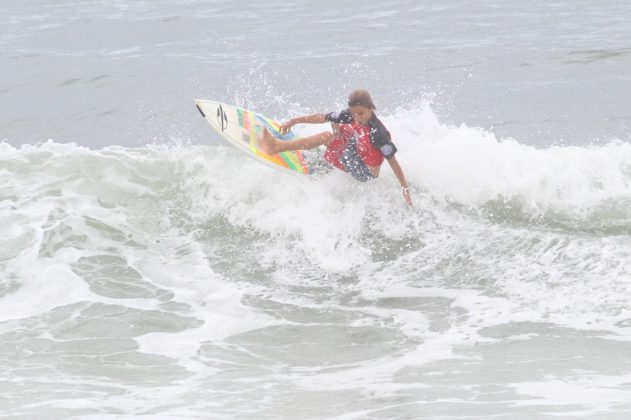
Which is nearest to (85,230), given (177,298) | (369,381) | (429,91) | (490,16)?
(177,298)

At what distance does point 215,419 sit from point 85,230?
15.6 ft

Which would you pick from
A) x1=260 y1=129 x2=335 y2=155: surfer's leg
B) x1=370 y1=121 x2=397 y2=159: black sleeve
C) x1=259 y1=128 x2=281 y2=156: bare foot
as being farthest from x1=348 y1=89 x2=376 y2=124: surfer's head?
x1=259 y1=128 x2=281 y2=156: bare foot

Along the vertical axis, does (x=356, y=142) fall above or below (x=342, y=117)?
below

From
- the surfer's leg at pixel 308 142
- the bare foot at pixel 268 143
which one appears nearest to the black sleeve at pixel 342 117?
the surfer's leg at pixel 308 142

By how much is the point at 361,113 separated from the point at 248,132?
1958 mm

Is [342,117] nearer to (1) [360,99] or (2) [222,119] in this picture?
(1) [360,99]

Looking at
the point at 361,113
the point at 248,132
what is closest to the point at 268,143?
the point at 248,132

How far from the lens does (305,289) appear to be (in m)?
8.84

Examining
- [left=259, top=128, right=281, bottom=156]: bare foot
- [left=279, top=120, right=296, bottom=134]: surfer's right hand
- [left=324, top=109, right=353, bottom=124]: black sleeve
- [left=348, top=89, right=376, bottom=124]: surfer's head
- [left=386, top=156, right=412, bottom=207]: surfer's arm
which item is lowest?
[left=386, top=156, right=412, bottom=207]: surfer's arm

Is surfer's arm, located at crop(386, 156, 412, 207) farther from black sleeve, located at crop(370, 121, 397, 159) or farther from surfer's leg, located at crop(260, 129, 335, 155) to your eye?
surfer's leg, located at crop(260, 129, 335, 155)

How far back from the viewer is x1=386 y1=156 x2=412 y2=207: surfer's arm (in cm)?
947

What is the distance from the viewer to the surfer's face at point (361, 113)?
9250 millimetres

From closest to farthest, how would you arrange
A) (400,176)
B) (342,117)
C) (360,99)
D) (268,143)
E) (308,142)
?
(360,99), (400,176), (342,117), (308,142), (268,143)

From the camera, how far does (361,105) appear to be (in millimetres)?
9211
